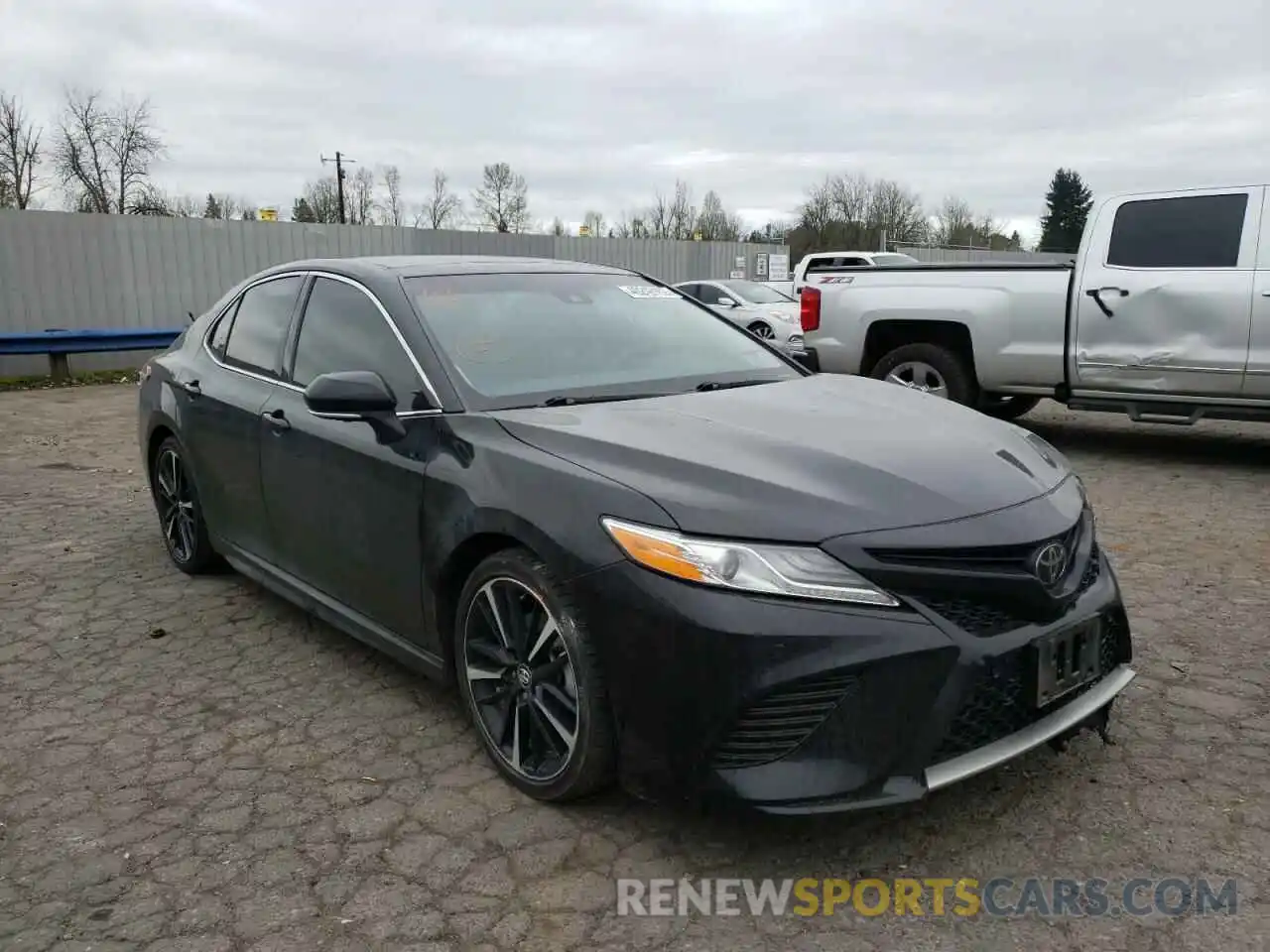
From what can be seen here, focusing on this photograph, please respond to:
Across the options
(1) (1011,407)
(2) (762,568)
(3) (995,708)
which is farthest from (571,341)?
(1) (1011,407)

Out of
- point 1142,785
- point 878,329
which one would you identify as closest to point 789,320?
point 878,329

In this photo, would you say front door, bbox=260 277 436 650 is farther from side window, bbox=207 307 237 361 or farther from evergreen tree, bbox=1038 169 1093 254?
evergreen tree, bbox=1038 169 1093 254

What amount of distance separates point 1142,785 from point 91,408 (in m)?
11.7

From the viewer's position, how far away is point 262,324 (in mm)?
4449

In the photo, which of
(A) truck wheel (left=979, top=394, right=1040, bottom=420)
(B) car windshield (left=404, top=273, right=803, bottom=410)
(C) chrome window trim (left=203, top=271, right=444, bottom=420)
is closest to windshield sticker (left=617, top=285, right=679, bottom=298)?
(B) car windshield (left=404, top=273, right=803, bottom=410)

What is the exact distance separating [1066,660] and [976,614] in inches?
13.7

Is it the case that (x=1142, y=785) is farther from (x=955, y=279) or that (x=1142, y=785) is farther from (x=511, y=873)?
(x=955, y=279)

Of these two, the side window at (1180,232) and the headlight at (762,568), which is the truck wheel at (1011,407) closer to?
the side window at (1180,232)

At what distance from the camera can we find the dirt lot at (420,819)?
7.98 ft

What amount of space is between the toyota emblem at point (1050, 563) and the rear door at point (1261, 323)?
531cm

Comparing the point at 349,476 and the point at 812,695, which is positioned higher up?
the point at 349,476

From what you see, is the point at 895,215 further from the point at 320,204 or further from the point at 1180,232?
the point at 1180,232

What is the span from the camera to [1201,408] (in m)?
7.27

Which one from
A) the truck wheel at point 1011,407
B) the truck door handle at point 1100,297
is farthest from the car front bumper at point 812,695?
the truck wheel at point 1011,407
